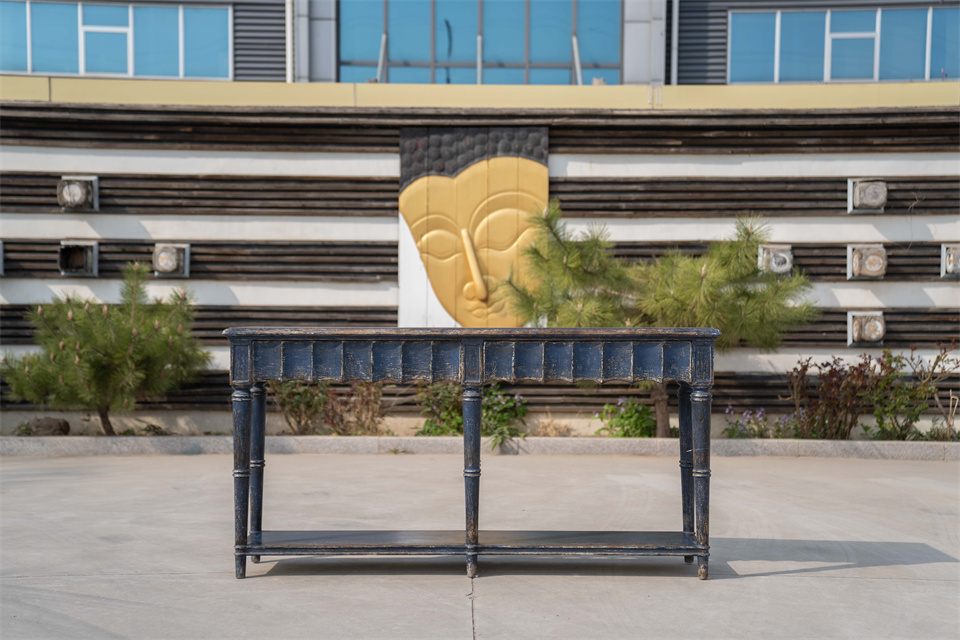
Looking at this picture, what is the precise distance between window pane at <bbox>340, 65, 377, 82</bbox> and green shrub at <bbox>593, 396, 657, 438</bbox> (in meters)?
7.21

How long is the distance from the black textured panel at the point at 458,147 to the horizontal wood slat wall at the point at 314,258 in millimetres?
1053

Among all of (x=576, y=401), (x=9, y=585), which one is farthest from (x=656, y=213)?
(x=9, y=585)

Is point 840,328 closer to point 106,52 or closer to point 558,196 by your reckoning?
point 558,196

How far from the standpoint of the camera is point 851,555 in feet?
15.7

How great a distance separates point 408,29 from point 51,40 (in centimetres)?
605

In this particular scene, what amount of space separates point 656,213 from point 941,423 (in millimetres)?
4146

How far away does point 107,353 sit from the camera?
8.78 m

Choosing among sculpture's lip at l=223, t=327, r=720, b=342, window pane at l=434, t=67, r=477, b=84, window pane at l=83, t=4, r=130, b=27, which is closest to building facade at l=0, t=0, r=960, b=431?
window pane at l=434, t=67, r=477, b=84

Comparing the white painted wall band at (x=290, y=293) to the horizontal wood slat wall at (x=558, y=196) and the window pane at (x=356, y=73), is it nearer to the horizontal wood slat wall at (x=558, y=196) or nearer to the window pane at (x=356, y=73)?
the horizontal wood slat wall at (x=558, y=196)

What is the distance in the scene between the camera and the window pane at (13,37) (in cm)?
1399

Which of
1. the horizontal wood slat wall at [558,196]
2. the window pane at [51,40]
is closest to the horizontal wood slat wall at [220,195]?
the horizontal wood slat wall at [558,196]

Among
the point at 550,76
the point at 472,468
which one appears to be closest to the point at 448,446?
the point at 472,468

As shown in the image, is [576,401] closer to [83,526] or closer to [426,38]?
[83,526]

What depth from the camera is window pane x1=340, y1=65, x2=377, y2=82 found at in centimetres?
1384
